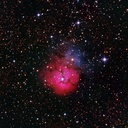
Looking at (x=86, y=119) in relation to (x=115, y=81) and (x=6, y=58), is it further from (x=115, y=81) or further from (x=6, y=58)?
(x=6, y=58)

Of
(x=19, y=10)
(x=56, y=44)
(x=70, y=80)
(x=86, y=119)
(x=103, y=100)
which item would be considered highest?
(x=19, y=10)

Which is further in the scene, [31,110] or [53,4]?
[31,110]

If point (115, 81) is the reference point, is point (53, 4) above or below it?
above

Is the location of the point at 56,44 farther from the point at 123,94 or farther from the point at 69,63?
the point at 123,94

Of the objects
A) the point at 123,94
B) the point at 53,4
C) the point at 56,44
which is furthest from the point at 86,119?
the point at 53,4

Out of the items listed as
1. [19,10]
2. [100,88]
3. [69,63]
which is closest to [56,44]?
[69,63]

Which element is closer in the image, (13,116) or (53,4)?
(53,4)
